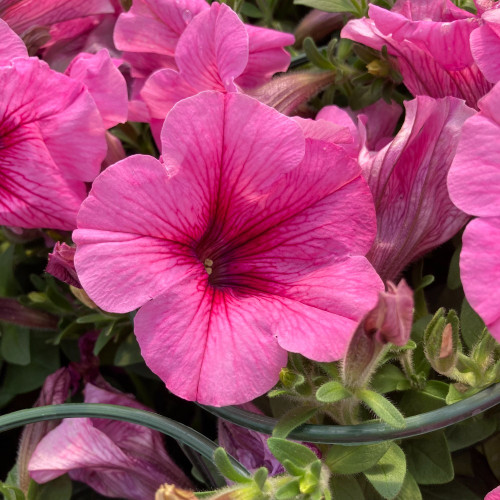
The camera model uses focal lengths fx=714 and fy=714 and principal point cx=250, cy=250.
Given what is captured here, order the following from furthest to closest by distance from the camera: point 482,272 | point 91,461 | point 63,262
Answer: point 91,461 < point 63,262 < point 482,272

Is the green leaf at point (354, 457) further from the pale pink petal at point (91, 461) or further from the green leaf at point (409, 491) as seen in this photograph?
the pale pink petal at point (91, 461)

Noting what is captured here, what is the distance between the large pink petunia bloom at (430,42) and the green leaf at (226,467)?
37cm

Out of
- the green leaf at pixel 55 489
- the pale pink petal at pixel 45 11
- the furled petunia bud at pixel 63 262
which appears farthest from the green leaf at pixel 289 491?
the pale pink petal at pixel 45 11

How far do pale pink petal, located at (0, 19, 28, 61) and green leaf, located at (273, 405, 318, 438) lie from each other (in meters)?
0.41

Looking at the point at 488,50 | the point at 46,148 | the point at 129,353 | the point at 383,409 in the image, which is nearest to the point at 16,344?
the point at 129,353

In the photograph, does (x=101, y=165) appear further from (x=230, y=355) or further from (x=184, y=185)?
(x=230, y=355)

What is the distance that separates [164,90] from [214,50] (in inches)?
2.7

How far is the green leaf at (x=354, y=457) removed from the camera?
1.87ft

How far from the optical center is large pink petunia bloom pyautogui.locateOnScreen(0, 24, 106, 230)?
0.64 meters

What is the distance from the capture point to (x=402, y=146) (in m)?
0.57

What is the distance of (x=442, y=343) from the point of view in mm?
530

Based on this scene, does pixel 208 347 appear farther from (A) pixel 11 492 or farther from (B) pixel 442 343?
(A) pixel 11 492

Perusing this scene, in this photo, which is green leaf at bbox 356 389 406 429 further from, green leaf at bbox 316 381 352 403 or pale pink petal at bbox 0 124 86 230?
pale pink petal at bbox 0 124 86 230

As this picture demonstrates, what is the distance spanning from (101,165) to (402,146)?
1.01 feet
